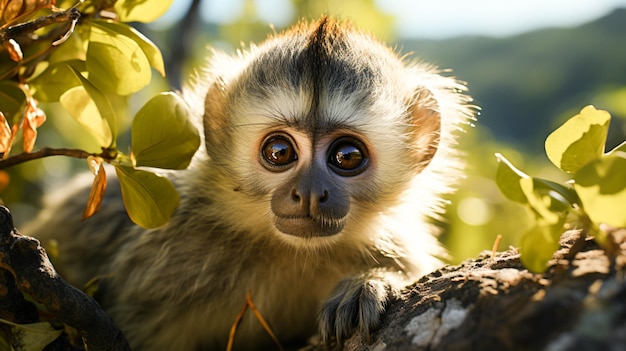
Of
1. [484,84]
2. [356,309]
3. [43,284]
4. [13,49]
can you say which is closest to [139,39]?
[13,49]

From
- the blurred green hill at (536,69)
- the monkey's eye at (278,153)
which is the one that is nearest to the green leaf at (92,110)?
the monkey's eye at (278,153)

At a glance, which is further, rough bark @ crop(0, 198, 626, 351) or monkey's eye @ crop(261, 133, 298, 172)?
monkey's eye @ crop(261, 133, 298, 172)

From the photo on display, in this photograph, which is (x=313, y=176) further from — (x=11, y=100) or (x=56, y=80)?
(x=11, y=100)

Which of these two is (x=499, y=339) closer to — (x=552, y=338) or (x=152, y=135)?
(x=552, y=338)

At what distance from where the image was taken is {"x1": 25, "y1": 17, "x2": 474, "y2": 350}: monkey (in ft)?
8.58

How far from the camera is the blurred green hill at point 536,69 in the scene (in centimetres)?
720

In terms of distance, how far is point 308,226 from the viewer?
2467 millimetres

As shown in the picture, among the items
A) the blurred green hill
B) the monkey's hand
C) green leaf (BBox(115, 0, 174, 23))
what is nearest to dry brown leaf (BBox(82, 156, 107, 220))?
green leaf (BBox(115, 0, 174, 23))

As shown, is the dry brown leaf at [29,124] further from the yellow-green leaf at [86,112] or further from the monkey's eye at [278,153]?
the monkey's eye at [278,153]

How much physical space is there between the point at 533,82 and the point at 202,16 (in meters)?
4.13

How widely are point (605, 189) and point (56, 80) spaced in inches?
60.7

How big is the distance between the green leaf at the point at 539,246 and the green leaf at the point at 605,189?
0.09 metres

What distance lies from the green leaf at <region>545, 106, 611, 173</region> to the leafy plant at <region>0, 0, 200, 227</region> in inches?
37.6

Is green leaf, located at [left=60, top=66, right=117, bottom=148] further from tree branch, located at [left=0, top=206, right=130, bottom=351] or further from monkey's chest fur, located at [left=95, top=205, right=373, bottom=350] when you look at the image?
monkey's chest fur, located at [left=95, top=205, right=373, bottom=350]
